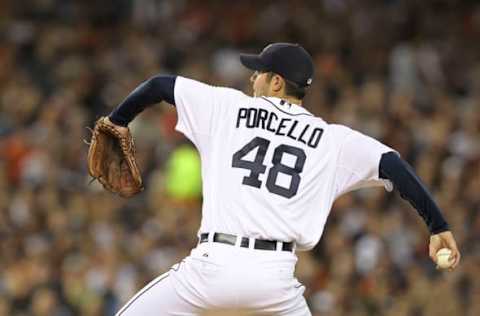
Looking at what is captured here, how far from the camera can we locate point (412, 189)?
15.0 feet

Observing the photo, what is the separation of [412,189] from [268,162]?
575 millimetres

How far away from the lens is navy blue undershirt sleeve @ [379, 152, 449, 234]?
4582 mm

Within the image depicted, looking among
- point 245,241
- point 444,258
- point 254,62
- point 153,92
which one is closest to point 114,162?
point 153,92

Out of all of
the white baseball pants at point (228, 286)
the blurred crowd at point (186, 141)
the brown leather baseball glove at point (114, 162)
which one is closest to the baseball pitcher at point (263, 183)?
the white baseball pants at point (228, 286)

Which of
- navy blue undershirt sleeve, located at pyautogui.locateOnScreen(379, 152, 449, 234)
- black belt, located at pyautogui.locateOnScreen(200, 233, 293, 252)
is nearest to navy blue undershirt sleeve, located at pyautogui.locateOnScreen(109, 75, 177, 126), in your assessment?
black belt, located at pyautogui.locateOnScreen(200, 233, 293, 252)

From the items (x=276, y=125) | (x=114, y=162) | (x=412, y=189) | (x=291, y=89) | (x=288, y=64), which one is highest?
(x=288, y=64)

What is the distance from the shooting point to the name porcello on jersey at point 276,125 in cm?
465

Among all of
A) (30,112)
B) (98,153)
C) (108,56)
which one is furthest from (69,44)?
(98,153)

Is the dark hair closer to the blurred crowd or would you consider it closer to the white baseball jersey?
the white baseball jersey

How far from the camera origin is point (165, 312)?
454 cm

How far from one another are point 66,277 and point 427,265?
9.54 ft

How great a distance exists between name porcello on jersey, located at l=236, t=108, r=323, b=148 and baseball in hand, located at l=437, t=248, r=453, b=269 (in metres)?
0.65

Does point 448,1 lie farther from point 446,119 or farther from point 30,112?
point 30,112

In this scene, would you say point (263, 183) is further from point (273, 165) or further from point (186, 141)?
point (186, 141)
